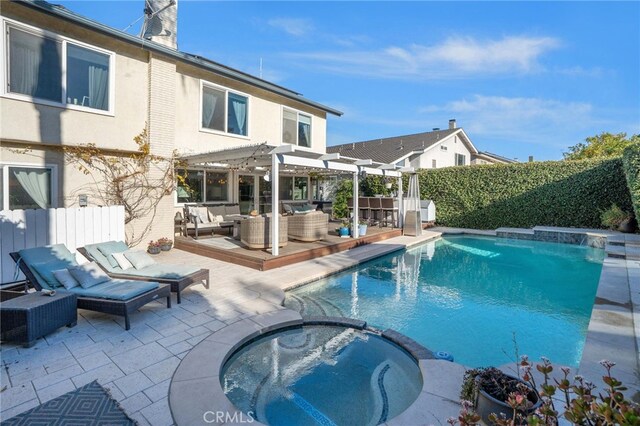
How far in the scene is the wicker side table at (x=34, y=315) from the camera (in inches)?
163

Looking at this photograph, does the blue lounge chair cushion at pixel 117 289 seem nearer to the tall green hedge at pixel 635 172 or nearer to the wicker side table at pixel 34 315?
the wicker side table at pixel 34 315

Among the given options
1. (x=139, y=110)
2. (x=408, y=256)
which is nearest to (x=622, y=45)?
(x=408, y=256)

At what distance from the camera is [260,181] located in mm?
15352

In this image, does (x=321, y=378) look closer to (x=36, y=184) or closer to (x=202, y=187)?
(x=36, y=184)

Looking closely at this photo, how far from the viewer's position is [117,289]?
5.01 meters

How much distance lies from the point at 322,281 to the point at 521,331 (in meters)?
4.28

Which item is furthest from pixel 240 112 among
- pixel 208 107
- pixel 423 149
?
pixel 423 149

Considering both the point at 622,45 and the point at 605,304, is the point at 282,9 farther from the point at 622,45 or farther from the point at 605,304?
the point at 622,45

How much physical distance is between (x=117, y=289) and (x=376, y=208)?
12564mm

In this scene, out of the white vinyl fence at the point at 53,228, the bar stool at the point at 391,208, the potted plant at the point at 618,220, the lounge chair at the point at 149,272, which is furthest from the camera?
the bar stool at the point at 391,208

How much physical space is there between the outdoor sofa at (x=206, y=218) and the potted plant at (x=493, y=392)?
966cm

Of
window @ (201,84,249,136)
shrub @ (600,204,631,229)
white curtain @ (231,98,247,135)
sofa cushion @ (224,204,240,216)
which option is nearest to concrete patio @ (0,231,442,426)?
sofa cushion @ (224,204,240,216)

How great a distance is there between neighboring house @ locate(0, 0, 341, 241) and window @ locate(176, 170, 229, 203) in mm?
47

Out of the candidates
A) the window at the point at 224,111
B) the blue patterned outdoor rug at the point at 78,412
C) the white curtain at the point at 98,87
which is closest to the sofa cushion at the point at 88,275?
the blue patterned outdoor rug at the point at 78,412
